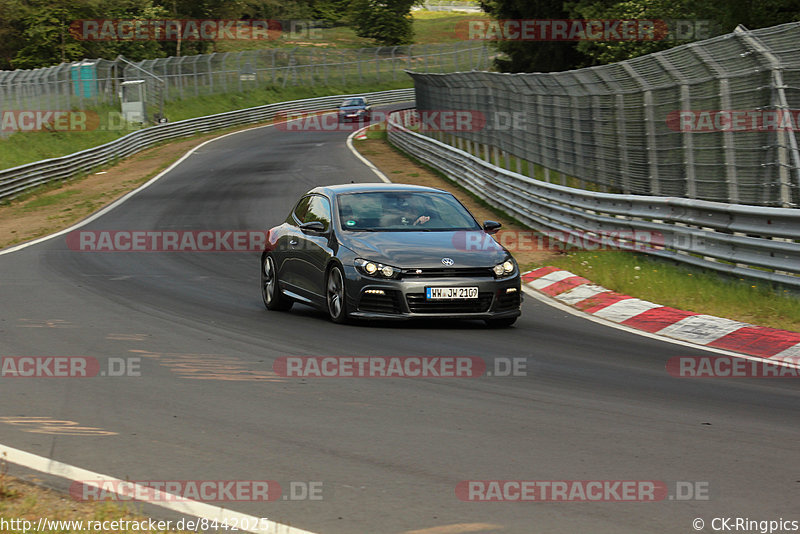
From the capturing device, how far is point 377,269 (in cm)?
1077

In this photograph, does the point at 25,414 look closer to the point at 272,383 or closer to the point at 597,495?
the point at 272,383

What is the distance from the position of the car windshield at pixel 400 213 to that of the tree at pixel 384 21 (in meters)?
99.5

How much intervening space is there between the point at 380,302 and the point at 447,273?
2.32 feet

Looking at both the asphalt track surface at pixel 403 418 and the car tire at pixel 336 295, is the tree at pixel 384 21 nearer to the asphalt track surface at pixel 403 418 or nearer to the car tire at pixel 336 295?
the asphalt track surface at pixel 403 418

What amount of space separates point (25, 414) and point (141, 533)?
2.81 metres

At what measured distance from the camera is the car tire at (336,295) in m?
11.0

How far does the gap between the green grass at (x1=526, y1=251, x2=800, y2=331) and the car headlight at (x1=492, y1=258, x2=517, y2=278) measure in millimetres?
2229

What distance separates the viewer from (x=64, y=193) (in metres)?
33.6

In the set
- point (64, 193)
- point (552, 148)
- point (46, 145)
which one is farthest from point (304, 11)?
point (552, 148)

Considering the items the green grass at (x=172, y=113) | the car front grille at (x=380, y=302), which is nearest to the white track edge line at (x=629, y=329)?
the car front grille at (x=380, y=302)

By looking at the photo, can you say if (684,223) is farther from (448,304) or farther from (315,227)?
(315,227)

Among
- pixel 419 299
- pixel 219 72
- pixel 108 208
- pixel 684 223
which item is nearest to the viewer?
pixel 419 299

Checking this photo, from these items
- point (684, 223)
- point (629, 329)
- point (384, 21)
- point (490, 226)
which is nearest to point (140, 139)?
point (684, 223)

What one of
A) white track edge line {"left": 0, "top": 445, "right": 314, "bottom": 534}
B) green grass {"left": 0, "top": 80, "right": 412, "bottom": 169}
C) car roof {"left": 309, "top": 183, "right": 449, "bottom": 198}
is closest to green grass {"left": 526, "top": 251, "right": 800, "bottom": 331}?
car roof {"left": 309, "top": 183, "right": 449, "bottom": 198}
